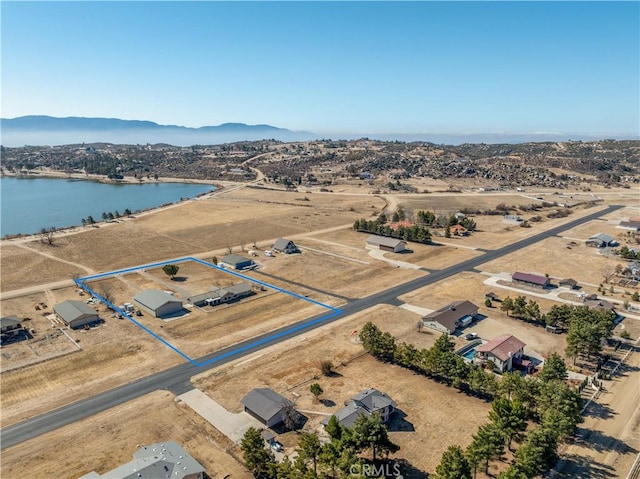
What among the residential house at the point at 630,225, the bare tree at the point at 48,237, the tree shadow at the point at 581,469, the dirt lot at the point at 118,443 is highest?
the bare tree at the point at 48,237

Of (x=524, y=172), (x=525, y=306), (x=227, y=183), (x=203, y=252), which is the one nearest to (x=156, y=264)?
A: (x=203, y=252)

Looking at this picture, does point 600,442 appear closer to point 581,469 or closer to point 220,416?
point 581,469

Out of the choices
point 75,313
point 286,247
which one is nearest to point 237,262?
point 286,247

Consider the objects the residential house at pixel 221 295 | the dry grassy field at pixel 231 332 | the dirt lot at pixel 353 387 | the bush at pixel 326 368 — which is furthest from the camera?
the residential house at pixel 221 295

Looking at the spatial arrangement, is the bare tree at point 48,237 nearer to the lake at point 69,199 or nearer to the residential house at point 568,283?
the lake at point 69,199

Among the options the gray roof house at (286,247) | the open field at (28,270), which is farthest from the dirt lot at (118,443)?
the gray roof house at (286,247)

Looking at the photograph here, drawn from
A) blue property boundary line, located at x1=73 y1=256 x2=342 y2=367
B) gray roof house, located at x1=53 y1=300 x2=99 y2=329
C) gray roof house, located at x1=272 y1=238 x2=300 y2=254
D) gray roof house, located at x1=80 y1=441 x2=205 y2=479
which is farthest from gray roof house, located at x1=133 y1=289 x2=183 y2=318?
gray roof house, located at x1=272 y1=238 x2=300 y2=254

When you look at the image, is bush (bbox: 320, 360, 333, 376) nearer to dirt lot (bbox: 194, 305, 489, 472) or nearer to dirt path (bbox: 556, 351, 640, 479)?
dirt lot (bbox: 194, 305, 489, 472)

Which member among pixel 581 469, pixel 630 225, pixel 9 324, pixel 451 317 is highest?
pixel 630 225
